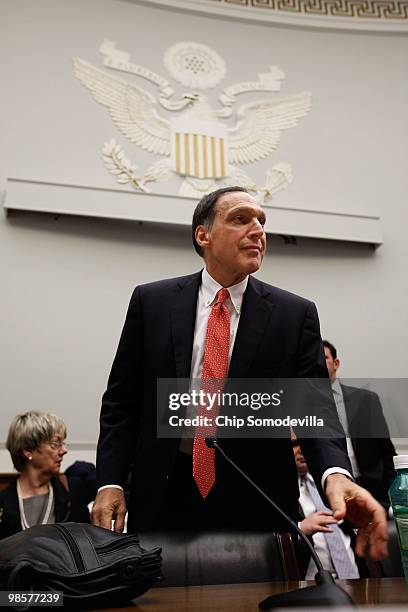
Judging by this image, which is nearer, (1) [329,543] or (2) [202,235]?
(2) [202,235]

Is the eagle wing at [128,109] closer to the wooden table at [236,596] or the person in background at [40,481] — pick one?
the person in background at [40,481]

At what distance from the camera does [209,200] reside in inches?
80.8

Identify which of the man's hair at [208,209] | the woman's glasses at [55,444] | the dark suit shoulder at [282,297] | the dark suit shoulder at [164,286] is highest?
the man's hair at [208,209]

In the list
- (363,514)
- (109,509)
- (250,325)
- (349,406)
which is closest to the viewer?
(363,514)

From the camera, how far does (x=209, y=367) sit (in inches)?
72.5

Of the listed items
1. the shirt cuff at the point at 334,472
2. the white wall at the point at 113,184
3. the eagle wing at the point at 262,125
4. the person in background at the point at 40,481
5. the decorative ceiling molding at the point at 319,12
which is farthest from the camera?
the decorative ceiling molding at the point at 319,12

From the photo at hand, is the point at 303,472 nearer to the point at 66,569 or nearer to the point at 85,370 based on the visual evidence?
the point at 66,569

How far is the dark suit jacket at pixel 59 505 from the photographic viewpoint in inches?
119

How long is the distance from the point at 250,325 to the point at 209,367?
0.56 ft

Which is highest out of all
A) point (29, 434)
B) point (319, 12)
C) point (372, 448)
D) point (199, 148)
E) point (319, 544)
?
point (319, 12)

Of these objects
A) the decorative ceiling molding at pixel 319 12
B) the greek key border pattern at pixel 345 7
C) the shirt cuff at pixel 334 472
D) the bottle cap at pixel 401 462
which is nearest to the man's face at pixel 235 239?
the shirt cuff at pixel 334 472

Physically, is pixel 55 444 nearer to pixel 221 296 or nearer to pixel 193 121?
pixel 221 296

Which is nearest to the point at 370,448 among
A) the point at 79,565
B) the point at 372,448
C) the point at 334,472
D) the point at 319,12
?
the point at 372,448

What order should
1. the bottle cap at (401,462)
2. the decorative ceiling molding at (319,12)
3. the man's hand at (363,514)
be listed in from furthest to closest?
1. the decorative ceiling molding at (319,12)
2. the man's hand at (363,514)
3. the bottle cap at (401,462)
